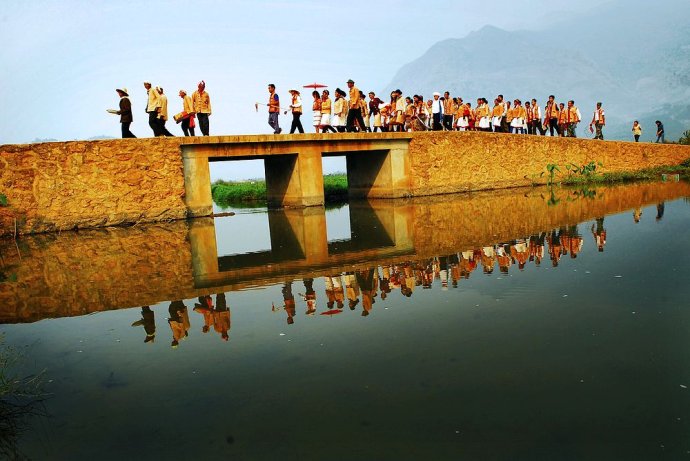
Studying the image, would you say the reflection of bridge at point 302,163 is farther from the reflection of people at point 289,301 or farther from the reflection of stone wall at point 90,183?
the reflection of people at point 289,301

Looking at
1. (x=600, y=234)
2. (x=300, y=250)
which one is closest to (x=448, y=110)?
(x=600, y=234)

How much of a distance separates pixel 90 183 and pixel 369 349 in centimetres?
1436

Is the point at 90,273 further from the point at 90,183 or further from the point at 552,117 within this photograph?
the point at 552,117

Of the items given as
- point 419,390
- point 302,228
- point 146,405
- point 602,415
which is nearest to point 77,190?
point 302,228

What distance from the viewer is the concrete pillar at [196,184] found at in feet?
60.5

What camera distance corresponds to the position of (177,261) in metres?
10.8

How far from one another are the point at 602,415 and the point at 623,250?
21.9 feet

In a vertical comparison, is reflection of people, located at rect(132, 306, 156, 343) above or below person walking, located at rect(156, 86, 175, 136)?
below

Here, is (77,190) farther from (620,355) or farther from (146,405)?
(620,355)

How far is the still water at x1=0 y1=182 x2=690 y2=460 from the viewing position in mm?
3672

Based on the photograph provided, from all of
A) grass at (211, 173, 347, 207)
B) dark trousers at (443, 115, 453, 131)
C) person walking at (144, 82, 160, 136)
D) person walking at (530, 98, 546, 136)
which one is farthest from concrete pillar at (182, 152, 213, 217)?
person walking at (530, 98, 546, 136)

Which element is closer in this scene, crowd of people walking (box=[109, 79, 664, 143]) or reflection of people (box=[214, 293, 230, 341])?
reflection of people (box=[214, 293, 230, 341])

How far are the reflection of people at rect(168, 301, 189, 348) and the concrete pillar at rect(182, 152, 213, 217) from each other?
11.5 m

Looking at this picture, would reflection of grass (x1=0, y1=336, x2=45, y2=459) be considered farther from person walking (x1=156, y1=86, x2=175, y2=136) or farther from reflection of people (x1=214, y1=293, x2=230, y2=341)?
person walking (x1=156, y1=86, x2=175, y2=136)
